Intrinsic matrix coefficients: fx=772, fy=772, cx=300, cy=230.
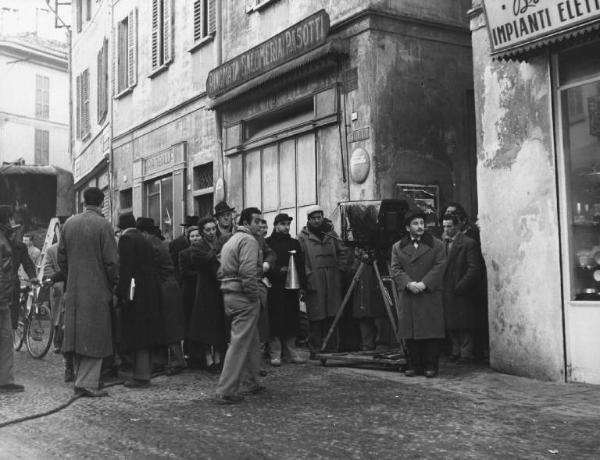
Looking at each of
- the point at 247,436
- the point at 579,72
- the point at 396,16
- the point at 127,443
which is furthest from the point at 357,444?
the point at 396,16

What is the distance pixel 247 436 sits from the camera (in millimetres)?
5441

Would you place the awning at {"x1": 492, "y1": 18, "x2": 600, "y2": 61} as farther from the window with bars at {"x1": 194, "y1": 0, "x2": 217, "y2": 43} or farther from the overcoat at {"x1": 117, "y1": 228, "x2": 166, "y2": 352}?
the window with bars at {"x1": 194, "y1": 0, "x2": 217, "y2": 43}

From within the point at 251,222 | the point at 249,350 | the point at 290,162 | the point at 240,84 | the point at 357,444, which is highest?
the point at 240,84

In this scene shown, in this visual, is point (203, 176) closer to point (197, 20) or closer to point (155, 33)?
point (197, 20)

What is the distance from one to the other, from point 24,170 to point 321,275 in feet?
58.8

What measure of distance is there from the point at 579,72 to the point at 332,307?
12.9 ft

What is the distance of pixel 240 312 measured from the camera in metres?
6.91

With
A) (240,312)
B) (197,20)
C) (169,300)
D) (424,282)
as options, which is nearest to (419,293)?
(424,282)

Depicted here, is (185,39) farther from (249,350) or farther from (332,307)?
(249,350)

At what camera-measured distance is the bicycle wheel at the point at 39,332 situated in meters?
A: 10.1

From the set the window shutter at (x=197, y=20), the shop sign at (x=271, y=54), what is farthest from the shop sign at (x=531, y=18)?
the window shutter at (x=197, y=20)

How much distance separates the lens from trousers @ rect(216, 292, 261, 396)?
6715mm

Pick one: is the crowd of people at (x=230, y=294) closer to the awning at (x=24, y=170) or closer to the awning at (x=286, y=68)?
the awning at (x=286, y=68)

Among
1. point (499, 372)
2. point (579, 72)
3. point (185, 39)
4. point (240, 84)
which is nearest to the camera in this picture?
point (579, 72)
